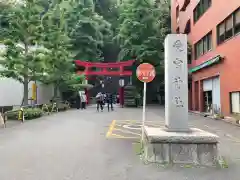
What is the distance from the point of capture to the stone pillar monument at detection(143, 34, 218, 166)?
276 inches

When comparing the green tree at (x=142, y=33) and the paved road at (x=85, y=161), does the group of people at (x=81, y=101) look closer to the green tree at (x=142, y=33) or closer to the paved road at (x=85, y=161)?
the green tree at (x=142, y=33)

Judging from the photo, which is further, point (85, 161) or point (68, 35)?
point (68, 35)

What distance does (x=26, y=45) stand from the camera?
20375mm

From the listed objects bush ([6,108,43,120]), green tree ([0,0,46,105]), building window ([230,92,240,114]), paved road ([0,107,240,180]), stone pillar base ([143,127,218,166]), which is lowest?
paved road ([0,107,240,180])

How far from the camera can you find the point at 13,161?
23.6 feet

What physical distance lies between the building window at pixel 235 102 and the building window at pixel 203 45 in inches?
228

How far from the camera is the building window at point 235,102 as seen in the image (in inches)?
667

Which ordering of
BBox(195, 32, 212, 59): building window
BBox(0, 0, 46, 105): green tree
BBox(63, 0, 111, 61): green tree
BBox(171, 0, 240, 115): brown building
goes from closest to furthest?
BBox(171, 0, 240, 115): brown building → BBox(0, 0, 46, 105): green tree → BBox(195, 32, 212, 59): building window → BBox(63, 0, 111, 61): green tree

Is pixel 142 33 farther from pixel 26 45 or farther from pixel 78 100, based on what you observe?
pixel 26 45

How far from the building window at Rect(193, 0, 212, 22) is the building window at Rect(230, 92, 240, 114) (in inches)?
315

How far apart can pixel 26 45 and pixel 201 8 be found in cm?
1426

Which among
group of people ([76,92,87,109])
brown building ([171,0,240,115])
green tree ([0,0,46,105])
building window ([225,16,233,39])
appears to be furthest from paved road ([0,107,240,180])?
group of people ([76,92,87,109])

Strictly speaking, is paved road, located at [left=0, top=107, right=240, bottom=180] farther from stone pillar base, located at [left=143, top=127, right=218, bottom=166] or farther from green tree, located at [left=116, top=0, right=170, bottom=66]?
green tree, located at [left=116, top=0, right=170, bottom=66]

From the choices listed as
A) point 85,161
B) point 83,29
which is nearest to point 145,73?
point 85,161
